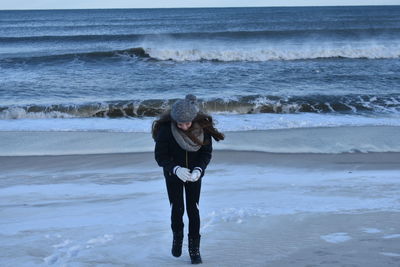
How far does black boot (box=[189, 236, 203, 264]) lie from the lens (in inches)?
169

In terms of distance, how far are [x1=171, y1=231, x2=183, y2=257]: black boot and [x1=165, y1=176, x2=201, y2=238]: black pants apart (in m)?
0.05

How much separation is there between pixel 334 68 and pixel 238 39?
1719 centimetres

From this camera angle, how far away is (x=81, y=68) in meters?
23.4

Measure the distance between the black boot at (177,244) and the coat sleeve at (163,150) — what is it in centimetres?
64

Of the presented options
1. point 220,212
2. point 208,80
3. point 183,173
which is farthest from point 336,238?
point 208,80

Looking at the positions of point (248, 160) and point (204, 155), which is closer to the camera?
point (204, 155)

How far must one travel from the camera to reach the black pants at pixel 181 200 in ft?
13.5

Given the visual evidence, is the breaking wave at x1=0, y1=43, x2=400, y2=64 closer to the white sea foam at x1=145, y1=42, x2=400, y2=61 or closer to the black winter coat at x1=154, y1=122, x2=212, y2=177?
the white sea foam at x1=145, y1=42, x2=400, y2=61

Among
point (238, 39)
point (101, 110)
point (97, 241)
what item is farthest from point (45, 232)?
→ point (238, 39)

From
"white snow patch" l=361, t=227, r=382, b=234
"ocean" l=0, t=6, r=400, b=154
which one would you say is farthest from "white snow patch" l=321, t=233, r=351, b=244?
"ocean" l=0, t=6, r=400, b=154

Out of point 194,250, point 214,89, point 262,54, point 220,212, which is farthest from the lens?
point 262,54

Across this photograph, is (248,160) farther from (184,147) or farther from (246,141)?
(184,147)

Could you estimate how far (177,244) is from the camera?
438 centimetres

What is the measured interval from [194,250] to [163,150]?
0.88 m
